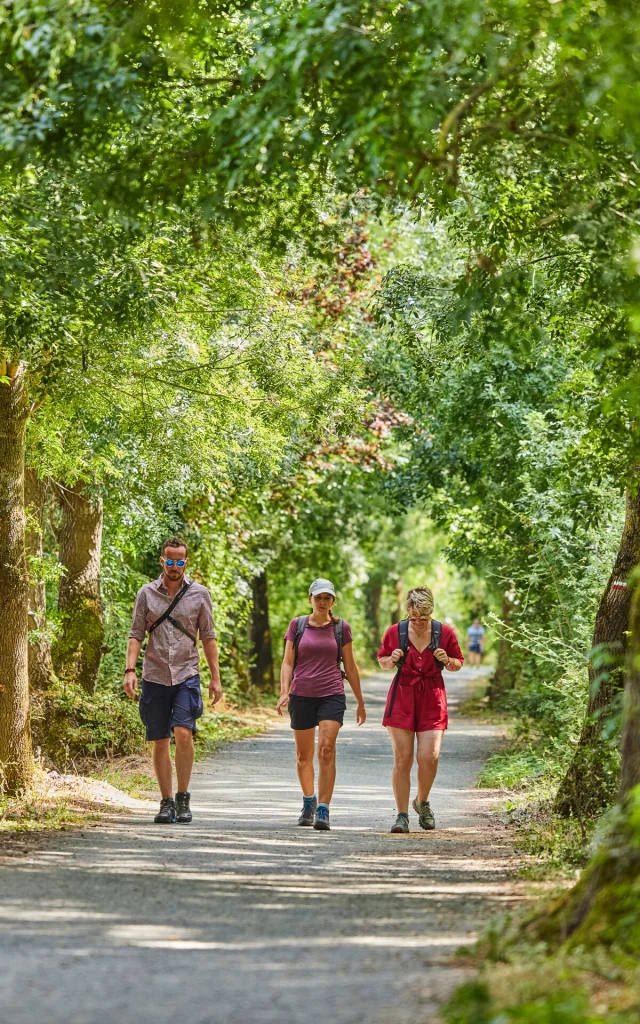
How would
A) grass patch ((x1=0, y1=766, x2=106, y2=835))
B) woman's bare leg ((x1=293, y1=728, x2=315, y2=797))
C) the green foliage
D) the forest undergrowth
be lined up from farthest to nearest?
the green foliage
woman's bare leg ((x1=293, y1=728, x2=315, y2=797))
grass patch ((x1=0, y1=766, x2=106, y2=835))
the forest undergrowth

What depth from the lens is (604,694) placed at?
1085 cm

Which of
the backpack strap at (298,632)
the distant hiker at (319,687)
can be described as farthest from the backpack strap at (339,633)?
the backpack strap at (298,632)

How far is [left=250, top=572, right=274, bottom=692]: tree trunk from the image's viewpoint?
30.4 meters

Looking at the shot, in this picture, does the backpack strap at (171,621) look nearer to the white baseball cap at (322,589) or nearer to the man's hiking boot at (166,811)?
the white baseball cap at (322,589)

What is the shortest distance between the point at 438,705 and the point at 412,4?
5.69m

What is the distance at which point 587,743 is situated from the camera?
10039 millimetres

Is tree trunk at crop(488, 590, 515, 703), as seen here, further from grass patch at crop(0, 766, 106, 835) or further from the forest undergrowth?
the forest undergrowth

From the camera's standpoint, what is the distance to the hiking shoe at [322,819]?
36.3ft

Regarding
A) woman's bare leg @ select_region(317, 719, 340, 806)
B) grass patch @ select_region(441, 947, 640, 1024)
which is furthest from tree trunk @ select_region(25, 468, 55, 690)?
grass patch @ select_region(441, 947, 640, 1024)

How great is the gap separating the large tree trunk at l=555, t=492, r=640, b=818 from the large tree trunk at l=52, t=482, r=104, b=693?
7466mm

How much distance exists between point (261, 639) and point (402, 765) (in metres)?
19.9

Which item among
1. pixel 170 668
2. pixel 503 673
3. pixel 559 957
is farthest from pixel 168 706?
pixel 503 673

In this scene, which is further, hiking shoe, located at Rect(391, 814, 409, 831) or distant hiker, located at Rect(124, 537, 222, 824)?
distant hiker, located at Rect(124, 537, 222, 824)

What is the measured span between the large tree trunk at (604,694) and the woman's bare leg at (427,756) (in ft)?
3.39
